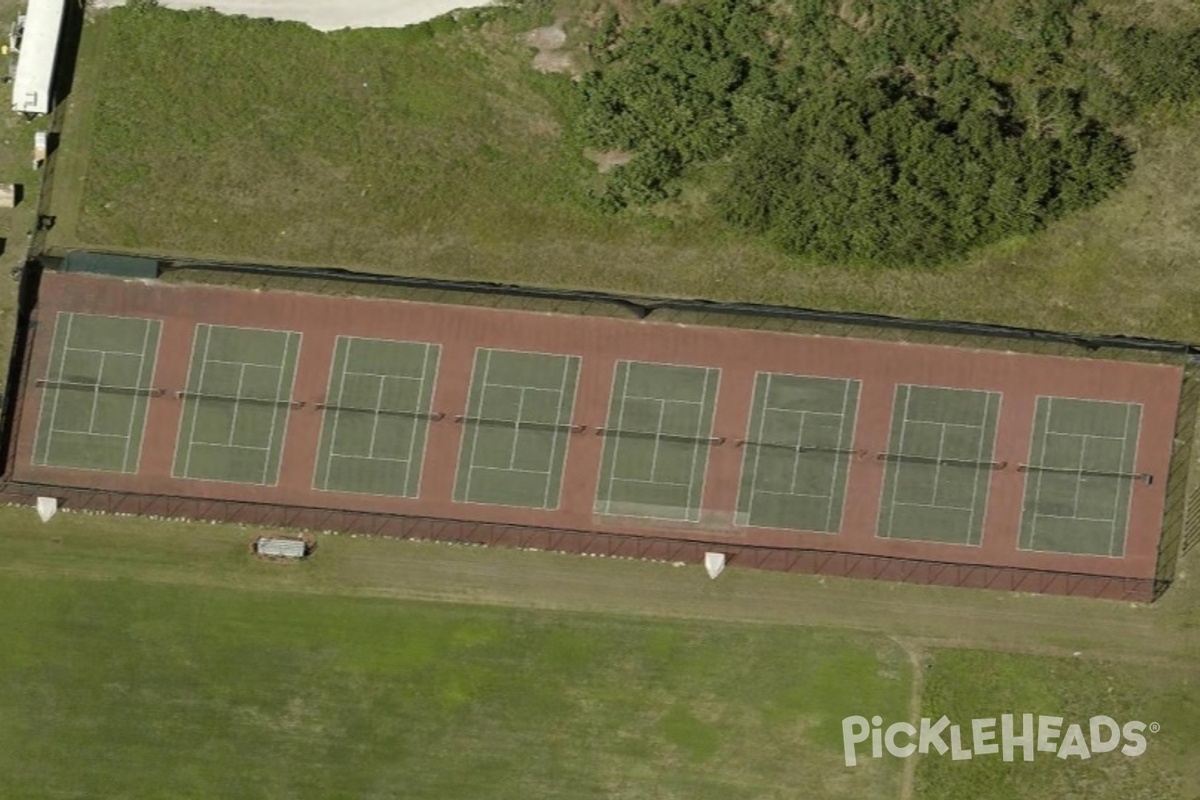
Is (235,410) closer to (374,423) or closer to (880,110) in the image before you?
(374,423)

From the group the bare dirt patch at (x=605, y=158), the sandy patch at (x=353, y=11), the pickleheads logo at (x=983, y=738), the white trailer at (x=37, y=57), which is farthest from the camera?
the sandy patch at (x=353, y=11)

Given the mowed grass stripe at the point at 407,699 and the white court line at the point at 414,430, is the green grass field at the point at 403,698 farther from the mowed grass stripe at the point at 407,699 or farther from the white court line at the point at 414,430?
the white court line at the point at 414,430

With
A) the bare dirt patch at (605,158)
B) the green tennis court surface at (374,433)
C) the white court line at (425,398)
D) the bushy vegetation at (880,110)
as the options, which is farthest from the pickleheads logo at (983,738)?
the bare dirt patch at (605,158)

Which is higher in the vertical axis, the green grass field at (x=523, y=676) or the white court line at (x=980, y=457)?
the white court line at (x=980, y=457)

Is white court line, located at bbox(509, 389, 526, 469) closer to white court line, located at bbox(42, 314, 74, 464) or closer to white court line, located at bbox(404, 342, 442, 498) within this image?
white court line, located at bbox(404, 342, 442, 498)

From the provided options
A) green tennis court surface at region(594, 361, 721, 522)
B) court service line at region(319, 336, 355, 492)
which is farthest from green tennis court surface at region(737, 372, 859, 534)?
court service line at region(319, 336, 355, 492)

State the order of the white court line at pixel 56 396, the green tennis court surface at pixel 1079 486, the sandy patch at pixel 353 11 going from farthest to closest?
the sandy patch at pixel 353 11, the white court line at pixel 56 396, the green tennis court surface at pixel 1079 486
